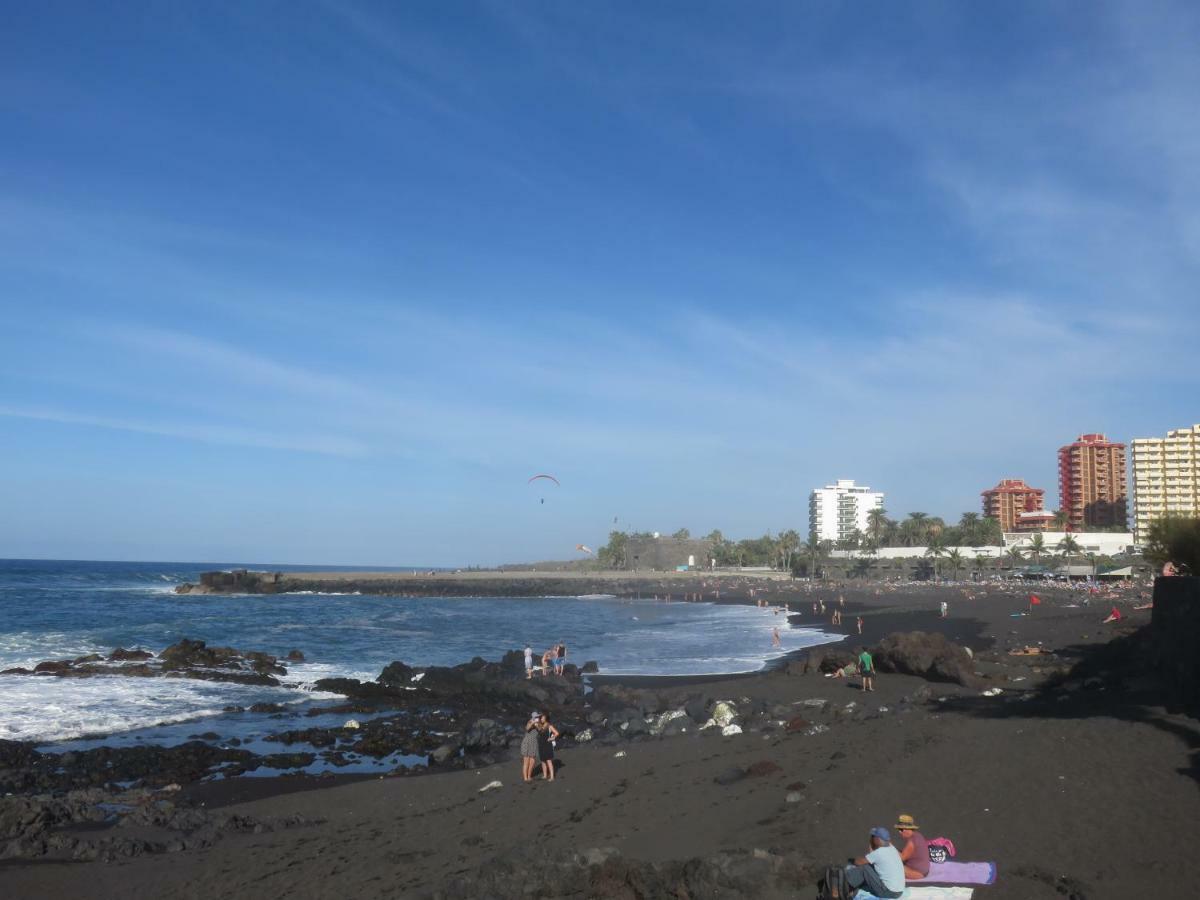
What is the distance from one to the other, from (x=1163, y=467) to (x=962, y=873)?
14370 cm

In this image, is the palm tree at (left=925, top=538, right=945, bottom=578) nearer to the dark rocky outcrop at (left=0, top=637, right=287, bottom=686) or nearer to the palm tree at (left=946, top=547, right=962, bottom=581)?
the palm tree at (left=946, top=547, right=962, bottom=581)

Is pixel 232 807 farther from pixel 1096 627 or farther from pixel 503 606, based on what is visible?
pixel 503 606

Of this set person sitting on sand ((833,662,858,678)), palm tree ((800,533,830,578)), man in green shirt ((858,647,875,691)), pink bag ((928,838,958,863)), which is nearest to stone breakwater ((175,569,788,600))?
palm tree ((800,533,830,578))

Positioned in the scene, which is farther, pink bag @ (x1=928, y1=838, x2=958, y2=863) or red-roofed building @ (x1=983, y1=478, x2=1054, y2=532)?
red-roofed building @ (x1=983, y1=478, x2=1054, y2=532)

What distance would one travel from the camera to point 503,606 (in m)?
76.6

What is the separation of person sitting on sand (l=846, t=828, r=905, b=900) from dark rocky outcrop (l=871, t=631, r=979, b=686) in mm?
15032

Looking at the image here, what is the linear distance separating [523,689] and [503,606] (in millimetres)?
53042

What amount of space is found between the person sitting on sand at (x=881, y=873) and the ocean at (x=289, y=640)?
1545cm

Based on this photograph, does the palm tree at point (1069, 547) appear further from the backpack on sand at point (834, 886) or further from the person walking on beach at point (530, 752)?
the backpack on sand at point (834, 886)

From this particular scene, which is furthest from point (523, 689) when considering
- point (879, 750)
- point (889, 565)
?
point (889, 565)

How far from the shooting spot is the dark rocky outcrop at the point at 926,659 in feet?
70.1

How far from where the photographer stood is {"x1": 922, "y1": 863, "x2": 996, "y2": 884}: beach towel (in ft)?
24.9

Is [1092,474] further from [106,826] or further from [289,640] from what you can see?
[106,826]

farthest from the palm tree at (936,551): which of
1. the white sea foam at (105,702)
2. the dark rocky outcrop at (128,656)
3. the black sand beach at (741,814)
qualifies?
the white sea foam at (105,702)
